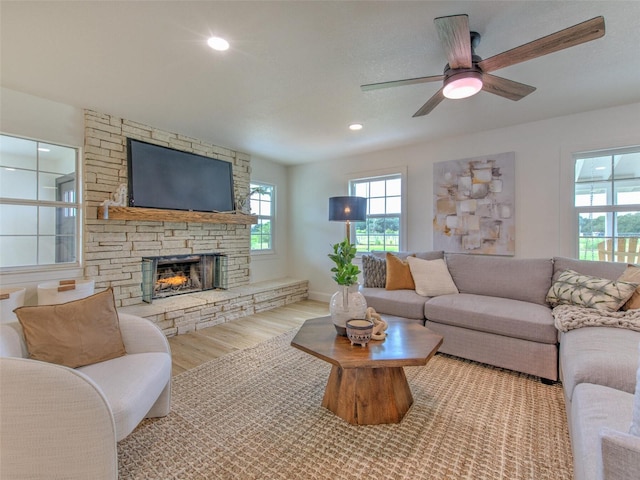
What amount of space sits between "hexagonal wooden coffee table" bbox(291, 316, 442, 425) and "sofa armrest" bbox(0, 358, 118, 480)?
1061 mm

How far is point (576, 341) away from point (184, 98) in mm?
3607

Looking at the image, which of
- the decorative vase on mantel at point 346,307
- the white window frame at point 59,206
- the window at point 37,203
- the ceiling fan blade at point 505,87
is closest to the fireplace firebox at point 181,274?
the white window frame at point 59,206

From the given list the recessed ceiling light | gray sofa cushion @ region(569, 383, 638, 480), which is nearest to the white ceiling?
the recessed ceiling light

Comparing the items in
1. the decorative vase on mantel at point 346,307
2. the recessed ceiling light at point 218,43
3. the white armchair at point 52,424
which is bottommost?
the white armchair at point 52,424

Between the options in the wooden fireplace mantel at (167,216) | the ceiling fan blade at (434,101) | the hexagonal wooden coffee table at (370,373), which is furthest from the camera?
the wooden fireplace mantel at (167,216)

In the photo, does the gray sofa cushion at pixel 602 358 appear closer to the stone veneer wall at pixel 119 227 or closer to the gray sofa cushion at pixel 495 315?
the gray sofa cushion at pixel 495 315

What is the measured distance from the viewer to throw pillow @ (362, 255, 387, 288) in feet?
11.7

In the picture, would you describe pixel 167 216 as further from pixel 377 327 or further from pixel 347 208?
pixel 377 327

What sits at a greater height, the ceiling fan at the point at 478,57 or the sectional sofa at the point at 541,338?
the ceiling fan at the point at 478,57

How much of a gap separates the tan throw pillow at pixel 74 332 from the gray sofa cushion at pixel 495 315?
257cm

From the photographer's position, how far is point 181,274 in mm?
4121

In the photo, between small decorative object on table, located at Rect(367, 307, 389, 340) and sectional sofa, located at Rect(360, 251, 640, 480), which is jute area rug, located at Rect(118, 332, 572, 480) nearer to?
sectional sofa, located at Rect(360, 251, 640, 480)

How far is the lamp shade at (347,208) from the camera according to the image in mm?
4023

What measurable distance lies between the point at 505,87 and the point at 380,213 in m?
2.71
